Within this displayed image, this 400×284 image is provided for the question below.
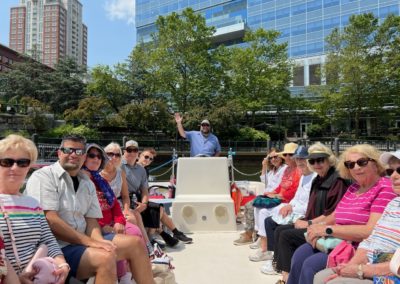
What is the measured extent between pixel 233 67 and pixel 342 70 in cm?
850

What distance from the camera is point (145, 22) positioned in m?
Answer: 62.2

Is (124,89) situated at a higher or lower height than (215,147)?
higher

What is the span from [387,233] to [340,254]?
34cm

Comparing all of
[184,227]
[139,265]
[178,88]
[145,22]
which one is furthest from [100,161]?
[145,22]

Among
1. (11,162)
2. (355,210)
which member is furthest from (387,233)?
(11,162)

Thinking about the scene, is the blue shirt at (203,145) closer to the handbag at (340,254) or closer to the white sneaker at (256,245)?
the white sneaker at (256,245)

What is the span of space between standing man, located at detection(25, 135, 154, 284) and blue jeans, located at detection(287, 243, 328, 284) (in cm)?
102

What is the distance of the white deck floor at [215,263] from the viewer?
11.3 ft

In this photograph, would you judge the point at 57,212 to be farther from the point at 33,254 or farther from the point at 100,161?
the point at 100,161

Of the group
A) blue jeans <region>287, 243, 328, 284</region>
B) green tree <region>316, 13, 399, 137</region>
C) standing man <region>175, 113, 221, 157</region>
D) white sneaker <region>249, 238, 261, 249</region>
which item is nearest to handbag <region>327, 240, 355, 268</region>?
blue jeans <region>287, 243, 328, 284</region>

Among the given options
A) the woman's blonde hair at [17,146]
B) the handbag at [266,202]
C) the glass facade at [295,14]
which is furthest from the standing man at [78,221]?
the glass facade at [295,14]

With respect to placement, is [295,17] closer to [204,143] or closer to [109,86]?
[109,86]

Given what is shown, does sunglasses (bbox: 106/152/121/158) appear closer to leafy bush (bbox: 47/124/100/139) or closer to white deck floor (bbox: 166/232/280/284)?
white deck floor (bbox: 166/232/280/284)

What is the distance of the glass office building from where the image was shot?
44500mm
